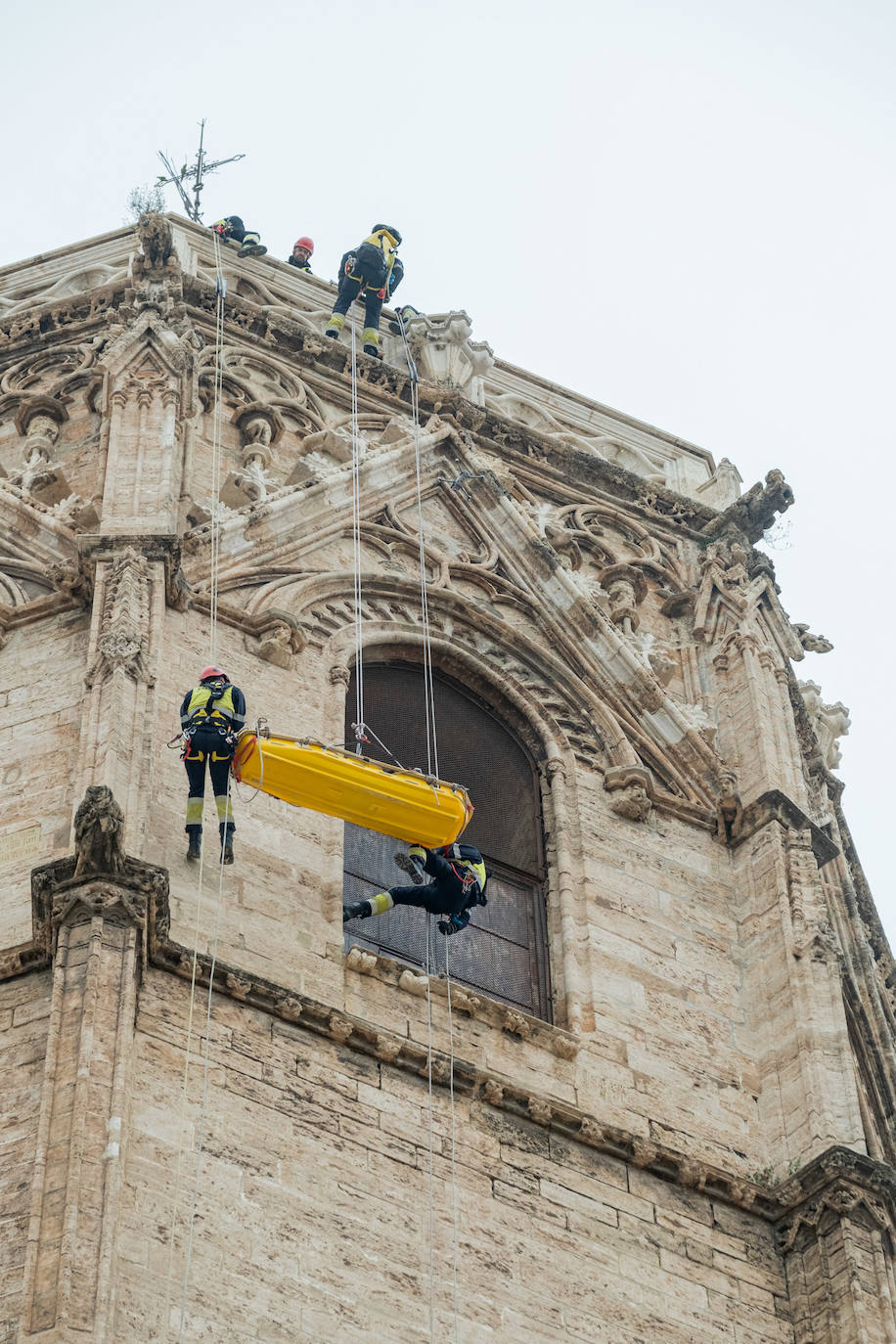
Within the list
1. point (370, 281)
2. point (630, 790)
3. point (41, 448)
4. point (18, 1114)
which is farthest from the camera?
point (370, 281)

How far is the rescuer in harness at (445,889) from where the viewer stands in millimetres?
20312

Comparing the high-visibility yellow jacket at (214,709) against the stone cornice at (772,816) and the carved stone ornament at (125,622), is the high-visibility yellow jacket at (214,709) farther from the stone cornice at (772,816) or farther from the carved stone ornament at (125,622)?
the stone cornice at (772,816)

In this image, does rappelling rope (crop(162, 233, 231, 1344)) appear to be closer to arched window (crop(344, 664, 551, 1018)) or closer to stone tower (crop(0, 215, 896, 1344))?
stone tower (crop(0, 215, 896, 1344))

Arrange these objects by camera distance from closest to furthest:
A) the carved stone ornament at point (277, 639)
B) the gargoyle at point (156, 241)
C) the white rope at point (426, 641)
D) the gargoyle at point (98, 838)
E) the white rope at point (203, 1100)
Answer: the white rope at point (203, 1100) < the gargoyle at point (98, 838) < the carved stone ornament at point (277, 639) < the white rope at point (426, 641) < the gargoyle at point (156, 241)

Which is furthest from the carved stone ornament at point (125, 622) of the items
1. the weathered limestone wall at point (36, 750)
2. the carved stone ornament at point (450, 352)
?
the carved stone ornament at point (450, 352)

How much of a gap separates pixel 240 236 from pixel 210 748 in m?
10.2

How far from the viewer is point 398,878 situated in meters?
21.4

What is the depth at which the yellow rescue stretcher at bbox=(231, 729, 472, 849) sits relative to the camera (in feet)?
63.8

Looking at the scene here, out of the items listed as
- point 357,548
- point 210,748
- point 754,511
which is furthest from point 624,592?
point 210,748

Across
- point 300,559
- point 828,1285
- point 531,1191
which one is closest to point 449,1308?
point 531,1191

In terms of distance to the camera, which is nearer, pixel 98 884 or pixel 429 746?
pixel 98 884

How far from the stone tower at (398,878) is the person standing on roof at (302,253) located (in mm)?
3271

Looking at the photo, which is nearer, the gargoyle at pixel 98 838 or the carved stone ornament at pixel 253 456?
the gargoyle at pixel 98 838

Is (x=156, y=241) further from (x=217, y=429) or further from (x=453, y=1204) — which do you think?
(x=453, y=1204)
